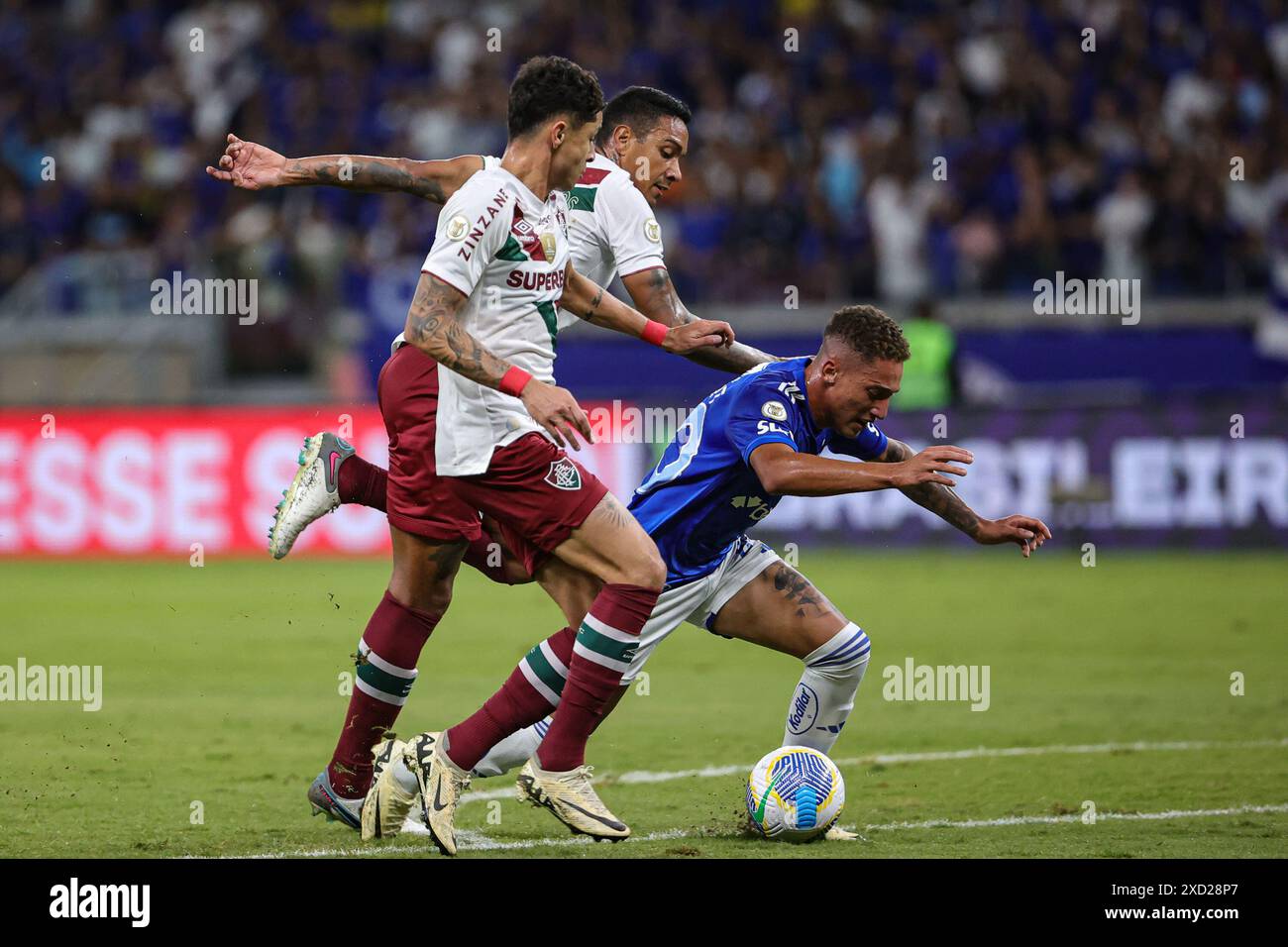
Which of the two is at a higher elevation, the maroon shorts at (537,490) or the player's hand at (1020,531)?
the maroon shorts at (537,490)

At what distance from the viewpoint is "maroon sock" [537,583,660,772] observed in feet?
18.7

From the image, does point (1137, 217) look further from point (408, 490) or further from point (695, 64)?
point (408, 490)

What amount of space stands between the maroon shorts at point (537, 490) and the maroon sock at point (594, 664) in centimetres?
26

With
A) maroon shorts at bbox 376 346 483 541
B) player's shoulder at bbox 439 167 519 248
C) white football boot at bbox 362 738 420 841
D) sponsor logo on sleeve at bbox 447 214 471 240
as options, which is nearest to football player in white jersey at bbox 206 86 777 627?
maroon shorts at bbox 376 346 483 541

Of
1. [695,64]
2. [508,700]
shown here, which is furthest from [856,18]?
[508,700]

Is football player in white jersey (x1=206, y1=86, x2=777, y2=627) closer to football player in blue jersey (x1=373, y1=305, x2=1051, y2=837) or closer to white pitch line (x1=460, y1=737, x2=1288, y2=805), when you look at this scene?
football player in blue jersey (x1=373, y1=305, x2=1051, y2=837)

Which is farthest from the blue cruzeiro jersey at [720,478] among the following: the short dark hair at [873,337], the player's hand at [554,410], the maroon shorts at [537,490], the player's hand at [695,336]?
the player's hand at [554,410]

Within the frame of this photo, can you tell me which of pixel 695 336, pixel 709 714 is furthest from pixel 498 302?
pixel 709 714

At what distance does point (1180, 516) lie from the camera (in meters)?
15.4

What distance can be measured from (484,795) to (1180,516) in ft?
32.8

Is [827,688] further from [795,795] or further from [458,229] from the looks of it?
[458,229]

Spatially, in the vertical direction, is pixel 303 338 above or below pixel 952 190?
below

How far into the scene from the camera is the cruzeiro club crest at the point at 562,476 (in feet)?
18.7

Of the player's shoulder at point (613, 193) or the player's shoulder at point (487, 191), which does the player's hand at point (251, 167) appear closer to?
the player's shoulder at point (487, 191)
